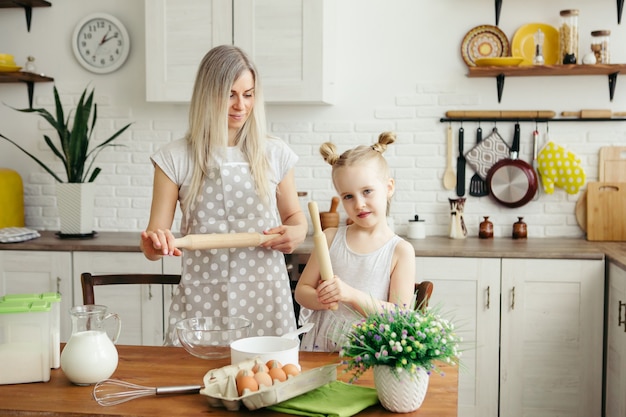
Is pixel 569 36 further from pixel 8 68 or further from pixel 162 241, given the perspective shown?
pixel 8 68

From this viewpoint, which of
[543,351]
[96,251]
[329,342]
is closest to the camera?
[329,342]

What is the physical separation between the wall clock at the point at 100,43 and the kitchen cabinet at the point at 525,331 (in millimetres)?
2240

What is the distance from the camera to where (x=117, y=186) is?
449cm

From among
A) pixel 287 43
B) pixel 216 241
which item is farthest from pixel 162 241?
pixel 287 43

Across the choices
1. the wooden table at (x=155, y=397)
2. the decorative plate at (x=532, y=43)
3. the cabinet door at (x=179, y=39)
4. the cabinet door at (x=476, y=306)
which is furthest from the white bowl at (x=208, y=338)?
the decorative plate at (x=532, y=43)

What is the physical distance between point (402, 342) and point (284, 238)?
3.03 ft

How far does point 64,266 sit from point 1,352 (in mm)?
2215

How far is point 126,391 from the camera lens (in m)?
1.70

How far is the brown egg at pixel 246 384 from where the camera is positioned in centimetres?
155

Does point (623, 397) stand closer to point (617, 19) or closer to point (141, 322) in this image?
point (617, 19)

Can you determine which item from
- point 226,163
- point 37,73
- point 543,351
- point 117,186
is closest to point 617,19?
point 543,351

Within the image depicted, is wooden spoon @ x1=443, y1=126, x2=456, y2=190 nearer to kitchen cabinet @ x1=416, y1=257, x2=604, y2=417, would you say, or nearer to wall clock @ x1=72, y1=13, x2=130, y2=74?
kitchen cabinet @ x1=416, y1=257, x2=604, y2=417

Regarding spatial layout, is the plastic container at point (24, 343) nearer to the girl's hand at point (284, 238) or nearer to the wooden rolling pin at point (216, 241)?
the wooden rolling pin at point (216, 241)

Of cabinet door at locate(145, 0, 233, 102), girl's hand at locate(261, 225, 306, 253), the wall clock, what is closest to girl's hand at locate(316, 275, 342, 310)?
girl's hand at locate(261, 225, 306, 253)
